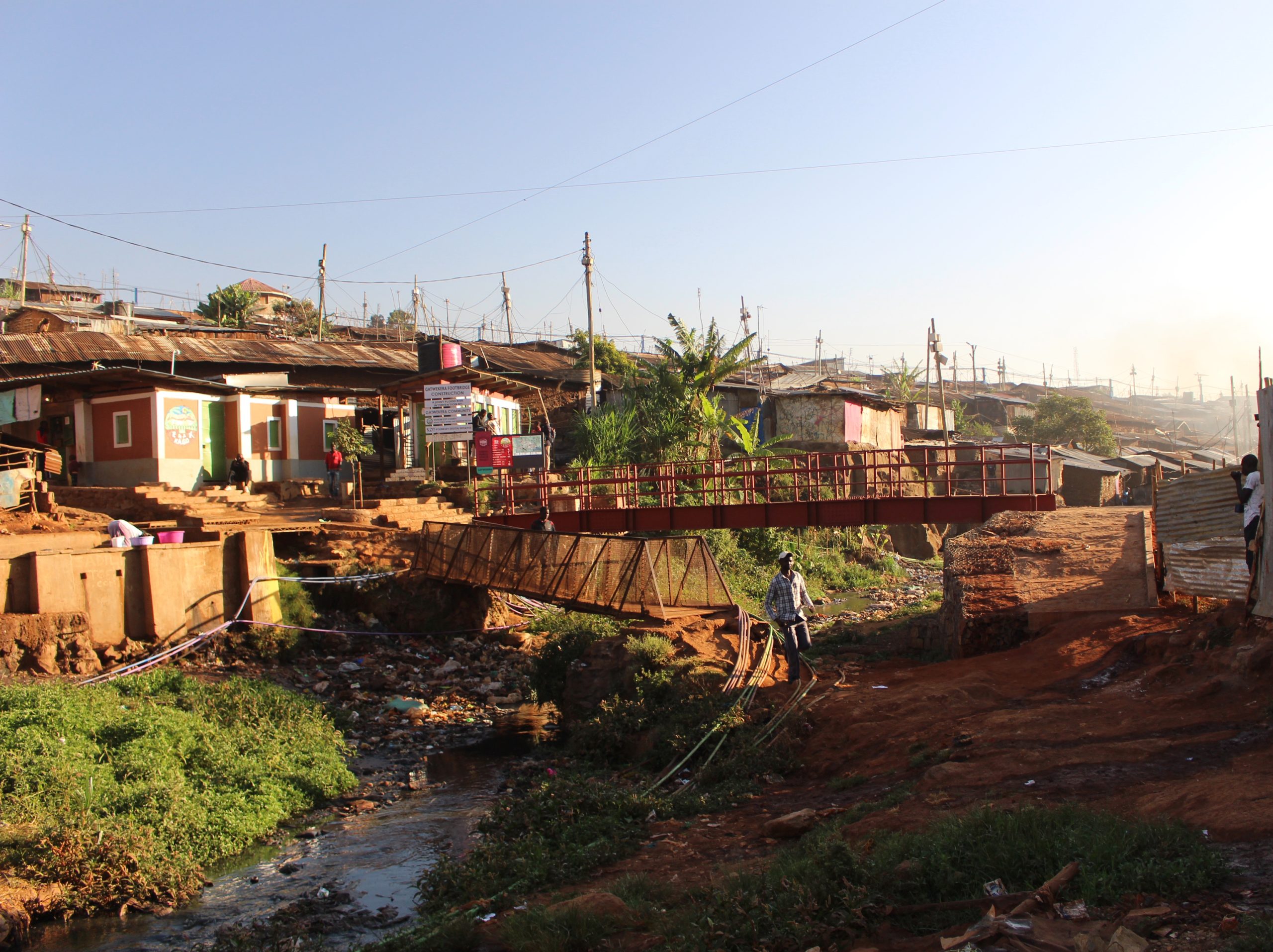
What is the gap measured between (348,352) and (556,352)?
38.1ft

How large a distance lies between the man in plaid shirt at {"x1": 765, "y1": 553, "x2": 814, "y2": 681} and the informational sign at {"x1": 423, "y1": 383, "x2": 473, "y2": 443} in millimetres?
14765

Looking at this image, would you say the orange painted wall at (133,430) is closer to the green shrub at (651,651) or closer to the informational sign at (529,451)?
the informational sign at (529,451)

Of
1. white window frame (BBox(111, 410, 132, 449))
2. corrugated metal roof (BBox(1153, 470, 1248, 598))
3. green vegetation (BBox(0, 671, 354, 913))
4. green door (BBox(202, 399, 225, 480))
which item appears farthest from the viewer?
green door (BBox(202, 399, 225, 480))

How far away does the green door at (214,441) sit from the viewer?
2483cm

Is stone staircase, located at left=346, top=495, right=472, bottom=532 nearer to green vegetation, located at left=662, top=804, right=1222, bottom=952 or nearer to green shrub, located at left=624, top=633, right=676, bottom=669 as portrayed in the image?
green shrub, located at left=624, top=633, right=676, bottom=669

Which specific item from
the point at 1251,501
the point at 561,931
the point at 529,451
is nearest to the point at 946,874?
the point at 561,931

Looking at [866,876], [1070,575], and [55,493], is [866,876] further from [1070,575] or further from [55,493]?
[55,493]

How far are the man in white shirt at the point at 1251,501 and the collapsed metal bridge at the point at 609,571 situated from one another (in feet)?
22.7

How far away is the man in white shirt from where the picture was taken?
33.5 ft

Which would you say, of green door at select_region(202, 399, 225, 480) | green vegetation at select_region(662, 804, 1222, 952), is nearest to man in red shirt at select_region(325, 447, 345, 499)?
green door at select_region(202, 399, 225, 480)

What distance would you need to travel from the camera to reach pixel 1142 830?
5520 millimetres

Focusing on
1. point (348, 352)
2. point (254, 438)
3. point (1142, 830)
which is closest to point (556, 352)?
point (348, 352)

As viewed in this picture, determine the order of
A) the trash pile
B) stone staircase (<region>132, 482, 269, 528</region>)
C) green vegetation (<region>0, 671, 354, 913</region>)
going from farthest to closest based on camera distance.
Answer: stone staircase (<region>132, 482, 269, 528</region>), green vegetation (<region>0, 671, 354, 913</region>), the trash pile

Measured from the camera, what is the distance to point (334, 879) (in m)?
9.06
